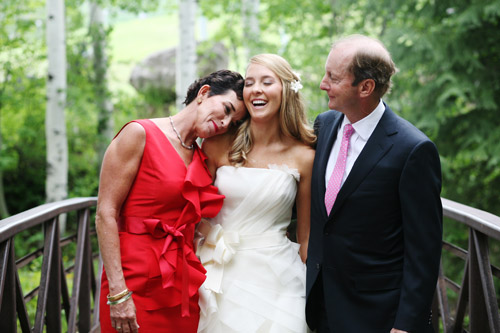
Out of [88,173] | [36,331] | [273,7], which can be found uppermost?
[273,7]

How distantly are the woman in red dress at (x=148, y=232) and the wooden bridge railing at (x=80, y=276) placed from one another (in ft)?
1.37

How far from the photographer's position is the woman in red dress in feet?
6.95

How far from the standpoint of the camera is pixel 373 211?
6.45ft

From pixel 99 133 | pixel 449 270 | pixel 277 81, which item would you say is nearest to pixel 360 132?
pixel 277 81

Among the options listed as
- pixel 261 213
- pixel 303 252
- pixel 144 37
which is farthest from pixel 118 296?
pixel 144 37

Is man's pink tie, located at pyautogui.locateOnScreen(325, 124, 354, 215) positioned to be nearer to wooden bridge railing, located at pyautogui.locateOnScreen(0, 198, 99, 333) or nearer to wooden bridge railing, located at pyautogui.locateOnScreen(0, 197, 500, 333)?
wooden bridge railing, located at pyautogui.locateOnScreen(0, 197, 500, 333)

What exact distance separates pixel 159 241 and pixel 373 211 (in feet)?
3.23

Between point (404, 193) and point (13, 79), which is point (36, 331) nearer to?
point (404, 193)

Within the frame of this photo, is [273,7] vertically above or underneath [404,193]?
above

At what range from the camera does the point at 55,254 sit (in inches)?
110

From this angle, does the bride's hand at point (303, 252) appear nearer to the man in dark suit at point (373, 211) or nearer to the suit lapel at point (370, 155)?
the man in dark suit at point (373, 211)

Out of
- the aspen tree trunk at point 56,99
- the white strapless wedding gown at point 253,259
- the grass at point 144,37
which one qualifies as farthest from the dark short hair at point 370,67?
the grass at point 144,37

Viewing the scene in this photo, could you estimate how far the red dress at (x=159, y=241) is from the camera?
7.06 ft

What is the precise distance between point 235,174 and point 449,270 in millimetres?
4261
